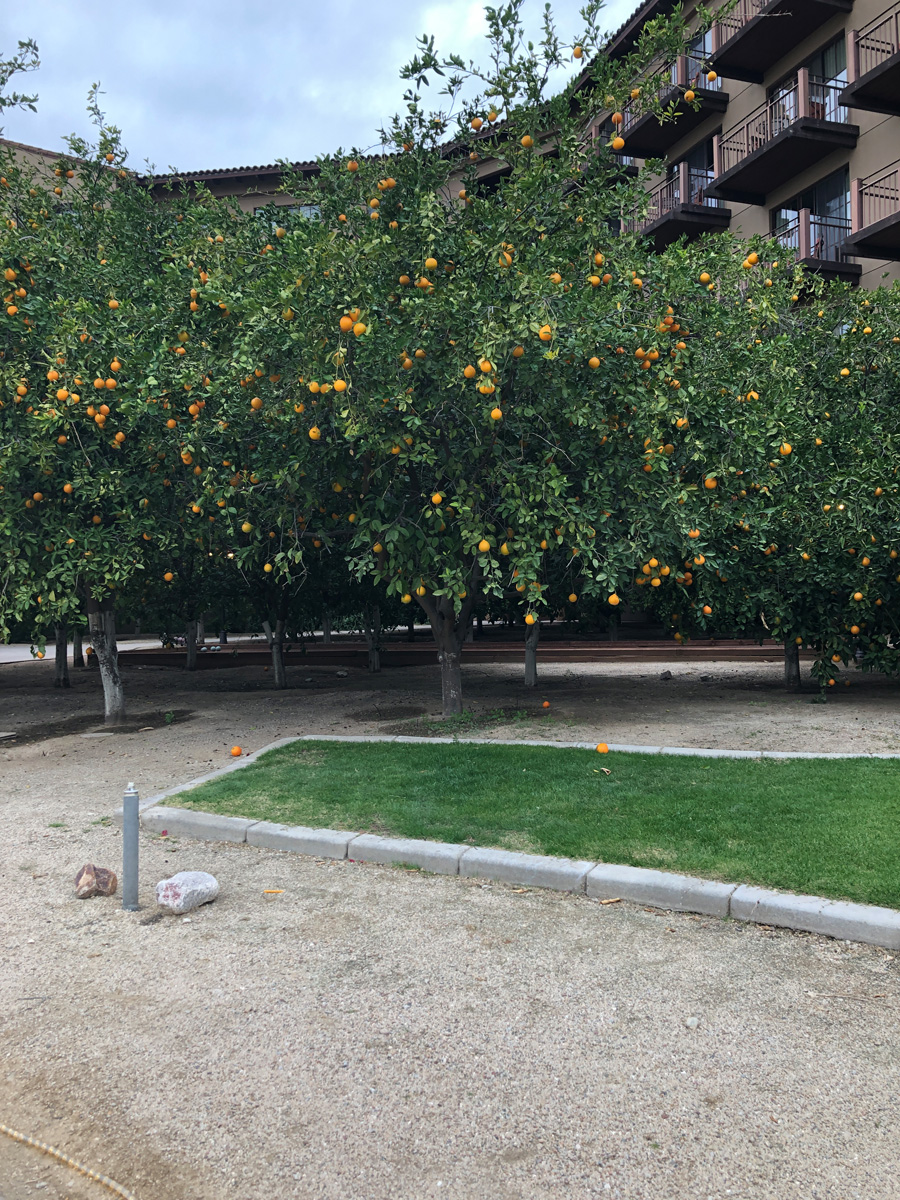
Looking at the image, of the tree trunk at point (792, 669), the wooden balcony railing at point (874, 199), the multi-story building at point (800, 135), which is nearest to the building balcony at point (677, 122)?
the multi-story building at point (800, 135)

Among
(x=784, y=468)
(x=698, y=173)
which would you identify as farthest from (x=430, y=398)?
(x=698, y=173)

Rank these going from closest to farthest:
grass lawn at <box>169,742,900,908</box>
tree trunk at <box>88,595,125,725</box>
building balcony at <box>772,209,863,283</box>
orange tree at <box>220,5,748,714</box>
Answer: grass lawn at <box>169,742,900,908</box>, orange tree at <box>220,5,748,714</box>, tree trunk at <box>88,595,125,725</box>, building balcony at <box>772,209,863,283</box>

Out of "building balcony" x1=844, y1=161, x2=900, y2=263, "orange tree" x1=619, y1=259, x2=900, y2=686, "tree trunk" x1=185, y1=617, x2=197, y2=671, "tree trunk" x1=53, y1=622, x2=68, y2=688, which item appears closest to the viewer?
"orange tree" x1=619, y1=259, x2=900, y2=686

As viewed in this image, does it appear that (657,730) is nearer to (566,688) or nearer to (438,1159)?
(566,688)

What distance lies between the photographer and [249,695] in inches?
590

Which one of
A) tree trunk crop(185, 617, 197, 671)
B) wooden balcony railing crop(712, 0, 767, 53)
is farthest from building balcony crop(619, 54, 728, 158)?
tree trunk crop(185, 617, 197, 671)

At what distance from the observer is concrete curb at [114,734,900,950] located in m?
4.30

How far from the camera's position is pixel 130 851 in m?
4.87

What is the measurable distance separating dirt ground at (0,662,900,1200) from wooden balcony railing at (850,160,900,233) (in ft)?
61.6

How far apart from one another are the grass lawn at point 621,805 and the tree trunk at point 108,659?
4.81m

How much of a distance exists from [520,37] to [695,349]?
356 centimetres

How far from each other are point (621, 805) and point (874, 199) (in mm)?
18070

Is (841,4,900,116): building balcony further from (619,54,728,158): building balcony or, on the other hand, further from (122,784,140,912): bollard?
(122,784,140,912): bollard

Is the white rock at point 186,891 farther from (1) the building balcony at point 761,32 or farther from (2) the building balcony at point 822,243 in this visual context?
(1) the building balcony at point 761,32
